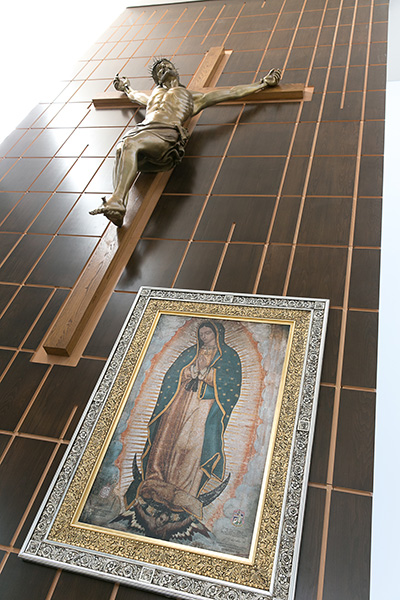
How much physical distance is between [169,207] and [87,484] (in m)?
1.83

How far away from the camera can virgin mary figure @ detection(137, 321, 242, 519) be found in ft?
6.89

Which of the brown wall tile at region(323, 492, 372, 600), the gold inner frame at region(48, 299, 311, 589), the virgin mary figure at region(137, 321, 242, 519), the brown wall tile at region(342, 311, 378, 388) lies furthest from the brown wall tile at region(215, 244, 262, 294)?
the brown wall tile at region(323, 492, 372, 600)

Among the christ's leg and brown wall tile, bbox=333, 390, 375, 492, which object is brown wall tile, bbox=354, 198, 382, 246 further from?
the christ's leg

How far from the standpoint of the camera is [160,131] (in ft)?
11.4

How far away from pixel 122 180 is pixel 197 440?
68.9 inches

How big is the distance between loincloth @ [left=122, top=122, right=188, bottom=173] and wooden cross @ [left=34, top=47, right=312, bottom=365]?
0.24ft

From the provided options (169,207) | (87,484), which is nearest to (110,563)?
(87,484)

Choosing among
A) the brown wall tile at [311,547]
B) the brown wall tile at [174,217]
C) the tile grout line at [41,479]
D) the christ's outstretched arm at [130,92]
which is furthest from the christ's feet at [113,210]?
the brown wall tile at [311,547]

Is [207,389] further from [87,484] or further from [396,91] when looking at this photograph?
[396,91]

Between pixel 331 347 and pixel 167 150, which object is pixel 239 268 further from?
pixel 167 150

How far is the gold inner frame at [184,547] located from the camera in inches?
73.3

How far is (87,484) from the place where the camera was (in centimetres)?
219

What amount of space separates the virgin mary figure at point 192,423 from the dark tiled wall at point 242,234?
1.19 ft

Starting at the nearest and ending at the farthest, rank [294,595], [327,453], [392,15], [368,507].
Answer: [294,595] → [368,507] → [327,453] → [392,15]
